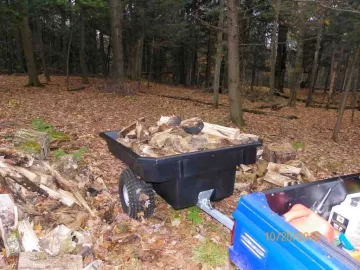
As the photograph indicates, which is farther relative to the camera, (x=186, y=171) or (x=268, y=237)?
(x=186, y=171)

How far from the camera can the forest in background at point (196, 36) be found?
9.60m

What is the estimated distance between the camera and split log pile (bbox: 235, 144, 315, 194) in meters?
5.04

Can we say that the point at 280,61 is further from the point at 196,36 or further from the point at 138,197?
the point at 138,197

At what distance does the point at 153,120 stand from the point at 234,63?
3.27 m

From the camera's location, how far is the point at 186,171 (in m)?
3.35

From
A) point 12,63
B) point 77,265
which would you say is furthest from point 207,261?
point 12,63

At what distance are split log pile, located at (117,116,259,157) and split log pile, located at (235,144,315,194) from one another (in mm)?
1447

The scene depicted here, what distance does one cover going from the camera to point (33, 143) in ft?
17.4

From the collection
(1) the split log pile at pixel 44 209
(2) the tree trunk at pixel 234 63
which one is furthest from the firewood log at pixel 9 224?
(2) the tree trunk at pixel 234 63

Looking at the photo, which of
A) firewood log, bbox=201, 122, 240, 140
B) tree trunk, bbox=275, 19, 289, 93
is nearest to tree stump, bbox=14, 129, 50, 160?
firewood log, bbox=201, 122, 240, 140

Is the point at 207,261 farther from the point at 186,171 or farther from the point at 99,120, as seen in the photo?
the point at 99,120

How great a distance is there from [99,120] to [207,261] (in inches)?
270
